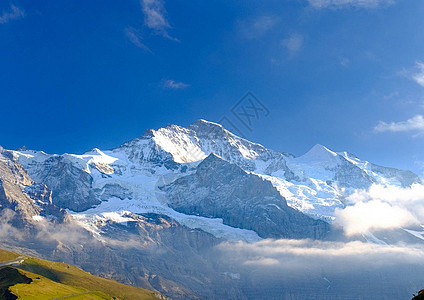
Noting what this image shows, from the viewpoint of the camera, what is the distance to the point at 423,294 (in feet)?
227

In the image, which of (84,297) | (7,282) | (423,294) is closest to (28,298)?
(7,282)

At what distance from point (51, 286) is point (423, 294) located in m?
164

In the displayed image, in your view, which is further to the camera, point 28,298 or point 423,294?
point 28,298

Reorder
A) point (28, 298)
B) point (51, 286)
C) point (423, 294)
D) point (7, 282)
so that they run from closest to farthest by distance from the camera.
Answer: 1. point (423, 294)
2. point (28, 298)
3. point (7, 282)
4. point (51, 286)

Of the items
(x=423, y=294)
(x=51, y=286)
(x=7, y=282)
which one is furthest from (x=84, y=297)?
(x=423, y=294)

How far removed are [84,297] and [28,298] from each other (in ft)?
136

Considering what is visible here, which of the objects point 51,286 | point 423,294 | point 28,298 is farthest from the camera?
point 51,286

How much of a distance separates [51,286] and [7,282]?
794 inches

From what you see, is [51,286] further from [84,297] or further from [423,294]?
[423,294]

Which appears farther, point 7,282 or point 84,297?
point 84,297

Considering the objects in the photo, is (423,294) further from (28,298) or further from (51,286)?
(51,286)

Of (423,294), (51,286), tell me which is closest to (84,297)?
(51,286)

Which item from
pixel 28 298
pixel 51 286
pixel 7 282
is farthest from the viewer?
pixel 51 286

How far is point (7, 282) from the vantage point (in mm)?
176750
